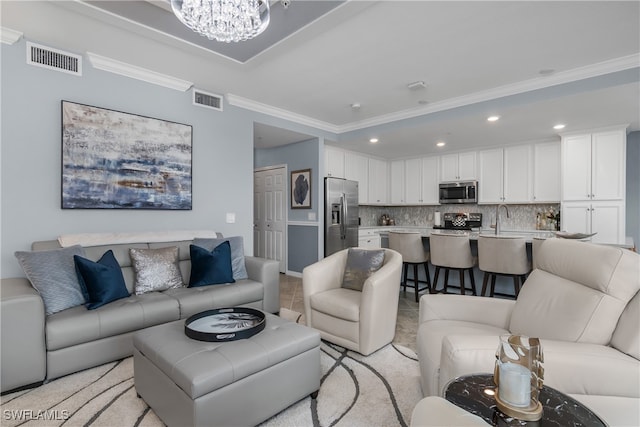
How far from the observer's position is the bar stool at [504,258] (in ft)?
10.8

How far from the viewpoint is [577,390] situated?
1.20 m

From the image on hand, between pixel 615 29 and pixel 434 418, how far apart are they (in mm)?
3338

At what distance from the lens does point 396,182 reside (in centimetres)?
696

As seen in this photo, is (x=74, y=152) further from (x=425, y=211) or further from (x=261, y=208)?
(x=425, y=211)

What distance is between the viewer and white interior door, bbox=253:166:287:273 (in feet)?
19.5

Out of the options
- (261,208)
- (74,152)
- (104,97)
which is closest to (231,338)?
(74,152)

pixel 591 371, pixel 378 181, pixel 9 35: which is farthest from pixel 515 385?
pixel 378 181

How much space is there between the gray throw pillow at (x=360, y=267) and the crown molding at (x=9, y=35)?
3.44m

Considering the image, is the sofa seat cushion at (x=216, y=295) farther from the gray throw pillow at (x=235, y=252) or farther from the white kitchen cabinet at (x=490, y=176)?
the white kitchen cabinet at (x=490, y=176)

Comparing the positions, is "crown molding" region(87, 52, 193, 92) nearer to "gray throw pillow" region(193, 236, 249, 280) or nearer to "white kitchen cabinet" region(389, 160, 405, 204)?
"gray throw pillow" region(193, 236, 249, 280)

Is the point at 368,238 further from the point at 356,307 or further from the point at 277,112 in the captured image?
the point at 356,307

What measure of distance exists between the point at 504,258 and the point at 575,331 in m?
2.09

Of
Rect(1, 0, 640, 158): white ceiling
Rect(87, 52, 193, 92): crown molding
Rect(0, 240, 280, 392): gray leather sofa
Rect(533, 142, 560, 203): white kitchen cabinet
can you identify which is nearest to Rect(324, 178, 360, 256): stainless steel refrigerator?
Rect(1, 0, 640, 158): white ceiling

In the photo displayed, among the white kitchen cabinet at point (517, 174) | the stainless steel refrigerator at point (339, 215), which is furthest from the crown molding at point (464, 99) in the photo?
the white kitchen cabinet at point (517, 174)
